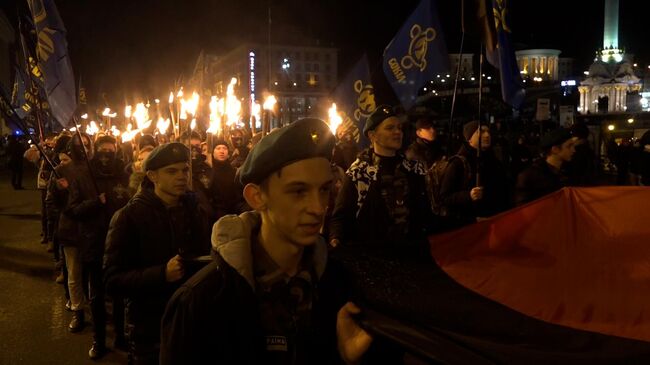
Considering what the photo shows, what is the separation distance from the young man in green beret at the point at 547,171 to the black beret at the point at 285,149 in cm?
452

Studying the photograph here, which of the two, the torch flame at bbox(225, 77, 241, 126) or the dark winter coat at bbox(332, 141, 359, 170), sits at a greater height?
the torch flame at bbox(225, 77, 241, 126)

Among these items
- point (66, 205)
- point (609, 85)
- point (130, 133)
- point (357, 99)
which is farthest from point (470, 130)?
point (609, 85)

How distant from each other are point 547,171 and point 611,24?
97774 millimetres

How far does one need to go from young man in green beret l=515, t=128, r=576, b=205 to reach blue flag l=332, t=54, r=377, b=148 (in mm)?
3207

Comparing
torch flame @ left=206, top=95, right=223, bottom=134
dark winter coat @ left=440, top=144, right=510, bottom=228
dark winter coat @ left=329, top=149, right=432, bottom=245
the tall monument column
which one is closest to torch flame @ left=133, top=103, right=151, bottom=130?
torch flame @ left=206, top=95, right=223, bottom=134

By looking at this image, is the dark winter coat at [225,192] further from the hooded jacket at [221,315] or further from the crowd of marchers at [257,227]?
the hooded jacket at [221,315]

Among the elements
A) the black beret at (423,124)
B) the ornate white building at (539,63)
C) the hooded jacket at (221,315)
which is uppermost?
the ornate white building at (539,63)

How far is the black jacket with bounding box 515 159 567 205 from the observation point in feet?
19.5

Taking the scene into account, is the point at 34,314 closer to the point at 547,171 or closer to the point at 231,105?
the point at 547,171

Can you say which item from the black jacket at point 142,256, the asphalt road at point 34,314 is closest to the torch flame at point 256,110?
the asphalt road at point 34,314

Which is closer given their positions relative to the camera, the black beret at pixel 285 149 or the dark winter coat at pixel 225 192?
the black beret at pixel 285 149

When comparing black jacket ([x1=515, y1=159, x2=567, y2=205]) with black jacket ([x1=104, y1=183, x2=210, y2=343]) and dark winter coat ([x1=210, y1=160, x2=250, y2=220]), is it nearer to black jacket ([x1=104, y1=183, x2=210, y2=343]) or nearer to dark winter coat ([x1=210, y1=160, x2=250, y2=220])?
dark winter coat ([x1=210, y1=160, x2=250, y2=220])

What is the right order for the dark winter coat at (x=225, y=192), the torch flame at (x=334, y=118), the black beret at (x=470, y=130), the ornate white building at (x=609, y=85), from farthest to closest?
1. the ornate white building at (x=609, y=85)
2. the torch flame at (x=334, y=118)
3. the dark winter coat at (x=225, y=192)
4. the black beret at (x=470, y=130)

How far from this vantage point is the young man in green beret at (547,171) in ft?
19.6
